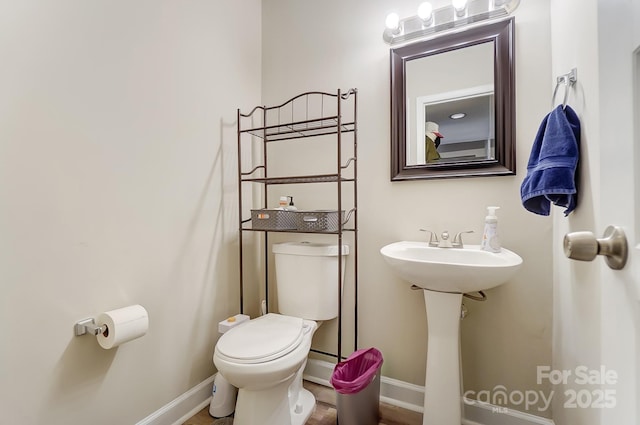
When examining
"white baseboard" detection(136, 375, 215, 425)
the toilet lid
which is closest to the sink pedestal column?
the toilet lid

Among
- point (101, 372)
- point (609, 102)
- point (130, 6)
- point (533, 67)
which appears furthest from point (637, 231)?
point (130, 6)

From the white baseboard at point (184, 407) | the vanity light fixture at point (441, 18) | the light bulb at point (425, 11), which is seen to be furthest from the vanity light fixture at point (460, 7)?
the white baseboard at point (184, 407)

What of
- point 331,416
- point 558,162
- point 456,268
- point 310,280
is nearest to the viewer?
point 558,162

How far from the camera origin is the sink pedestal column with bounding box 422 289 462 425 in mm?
1193

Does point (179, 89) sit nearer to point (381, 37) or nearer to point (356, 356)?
point (381, 37)

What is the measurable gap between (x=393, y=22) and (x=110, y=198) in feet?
5.08

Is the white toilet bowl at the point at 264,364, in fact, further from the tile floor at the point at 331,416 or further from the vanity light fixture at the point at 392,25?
the vanity light fixture at the point at 392,25

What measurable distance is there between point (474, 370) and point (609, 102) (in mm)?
1283

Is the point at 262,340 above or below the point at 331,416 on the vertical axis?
above

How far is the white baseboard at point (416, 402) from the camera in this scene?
4.33ft

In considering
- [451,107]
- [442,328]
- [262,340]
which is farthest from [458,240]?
[262,340]

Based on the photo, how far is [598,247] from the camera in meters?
0.48

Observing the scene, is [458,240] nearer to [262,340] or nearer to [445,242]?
[445,242]

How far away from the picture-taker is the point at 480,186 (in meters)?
1.38
